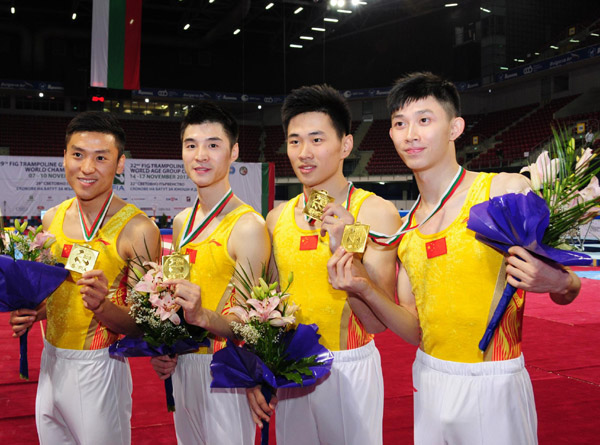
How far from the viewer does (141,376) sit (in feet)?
17.4

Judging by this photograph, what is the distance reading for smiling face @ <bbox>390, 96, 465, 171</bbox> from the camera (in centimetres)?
225

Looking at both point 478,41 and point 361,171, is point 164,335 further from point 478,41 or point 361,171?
point 478,41

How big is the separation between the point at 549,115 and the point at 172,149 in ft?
56.8

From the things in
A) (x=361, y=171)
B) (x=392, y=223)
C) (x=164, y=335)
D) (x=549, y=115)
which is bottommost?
(x=164, y=335)

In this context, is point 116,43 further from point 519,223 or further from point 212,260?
point 519,223

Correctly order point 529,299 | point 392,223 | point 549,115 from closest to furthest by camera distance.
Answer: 1. point 392,223
2. point 529,299
3. point 549,115

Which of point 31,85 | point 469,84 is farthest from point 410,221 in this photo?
point 31,85

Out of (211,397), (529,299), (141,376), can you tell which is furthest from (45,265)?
(529,299)

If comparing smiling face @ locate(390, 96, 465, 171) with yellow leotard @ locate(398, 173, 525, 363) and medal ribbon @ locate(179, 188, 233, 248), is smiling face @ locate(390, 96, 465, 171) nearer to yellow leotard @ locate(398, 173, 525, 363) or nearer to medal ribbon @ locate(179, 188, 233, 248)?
yellow leotard @ locate(398, 173, 525, 363)

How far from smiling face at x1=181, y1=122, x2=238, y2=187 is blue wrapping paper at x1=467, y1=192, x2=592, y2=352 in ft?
4.40

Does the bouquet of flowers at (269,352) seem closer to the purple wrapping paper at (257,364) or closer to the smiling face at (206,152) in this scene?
the purple wrapping paper at (257,364)

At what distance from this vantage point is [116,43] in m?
10.8

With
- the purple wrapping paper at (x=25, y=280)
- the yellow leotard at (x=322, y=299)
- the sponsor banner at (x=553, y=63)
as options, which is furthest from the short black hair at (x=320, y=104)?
the sponsor banner at (x=553, y=63)

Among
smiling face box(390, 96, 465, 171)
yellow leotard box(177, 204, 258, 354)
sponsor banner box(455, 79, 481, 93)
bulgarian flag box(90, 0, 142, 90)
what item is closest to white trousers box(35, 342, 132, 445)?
yellow leotard box(177, 204, 258, 354)
